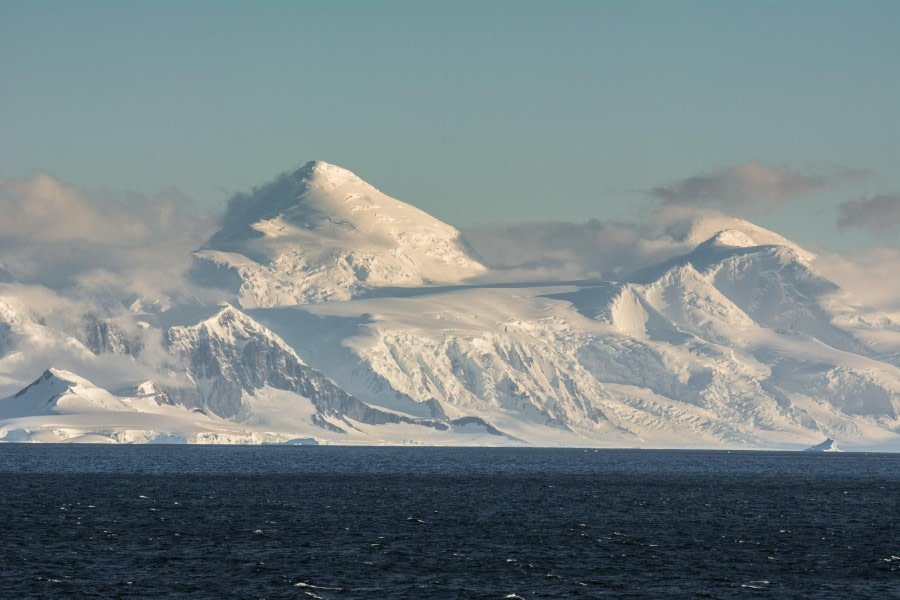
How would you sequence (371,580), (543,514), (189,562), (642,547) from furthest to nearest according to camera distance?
(543,514) → (642,547) → (189,562) → (371,580)

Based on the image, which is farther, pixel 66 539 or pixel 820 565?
pixel 66 539

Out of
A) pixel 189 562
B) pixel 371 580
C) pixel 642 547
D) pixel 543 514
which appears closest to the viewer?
pixel 371 580

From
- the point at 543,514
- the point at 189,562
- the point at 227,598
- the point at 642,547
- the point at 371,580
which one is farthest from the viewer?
the point at 543,514

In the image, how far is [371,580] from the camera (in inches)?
4688

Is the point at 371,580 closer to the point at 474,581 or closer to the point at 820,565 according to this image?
the point at 474,581

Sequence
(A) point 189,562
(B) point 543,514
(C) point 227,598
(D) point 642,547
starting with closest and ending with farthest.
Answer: (C) point 227,598, (A) point 189,562, (D) point 642,547, (B) point 543,514

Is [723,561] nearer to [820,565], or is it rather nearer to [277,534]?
[820,565]

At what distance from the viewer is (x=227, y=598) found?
10950 cm

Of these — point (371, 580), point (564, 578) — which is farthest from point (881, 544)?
point (371, 580)

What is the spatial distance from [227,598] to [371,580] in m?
13.6

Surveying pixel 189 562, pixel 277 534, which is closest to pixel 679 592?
pixel 189 562

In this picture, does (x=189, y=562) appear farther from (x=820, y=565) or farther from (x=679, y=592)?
(x=820, y=565)

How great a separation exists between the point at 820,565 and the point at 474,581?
31.8 metres

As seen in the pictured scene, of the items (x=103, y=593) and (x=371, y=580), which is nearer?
(x=103, y=593)
